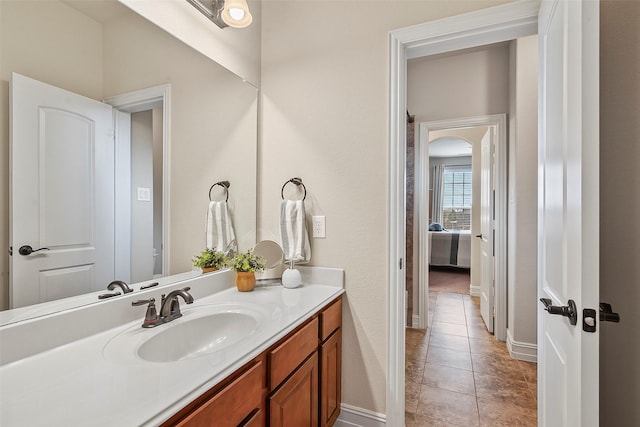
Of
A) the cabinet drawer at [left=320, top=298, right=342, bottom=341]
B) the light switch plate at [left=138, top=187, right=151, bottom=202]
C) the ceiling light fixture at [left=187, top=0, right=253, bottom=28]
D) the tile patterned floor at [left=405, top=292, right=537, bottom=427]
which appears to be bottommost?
the tile patterned floor at [left=405, top=292, right=537, bottom=427]

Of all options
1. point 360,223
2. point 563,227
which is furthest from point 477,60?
point 563,227

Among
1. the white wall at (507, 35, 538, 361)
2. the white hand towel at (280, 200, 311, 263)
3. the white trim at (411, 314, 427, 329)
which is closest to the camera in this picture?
the white hand towel at (280, 200, 311, 263)

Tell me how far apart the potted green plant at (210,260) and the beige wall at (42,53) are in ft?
2.44

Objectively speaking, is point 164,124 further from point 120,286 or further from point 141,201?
point 120,286

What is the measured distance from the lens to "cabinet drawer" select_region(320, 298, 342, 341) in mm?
1477

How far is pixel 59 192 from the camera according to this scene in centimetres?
97

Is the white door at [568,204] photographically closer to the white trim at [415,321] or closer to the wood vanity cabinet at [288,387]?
the wood vanity cabinet at [288,387]

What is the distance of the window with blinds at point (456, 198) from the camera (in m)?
8.45

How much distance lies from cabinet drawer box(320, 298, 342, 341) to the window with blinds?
775cm

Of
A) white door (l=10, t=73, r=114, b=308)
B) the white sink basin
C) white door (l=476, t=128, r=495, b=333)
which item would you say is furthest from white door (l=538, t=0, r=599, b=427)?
white door (l=476, t=128, r=495, b=333)

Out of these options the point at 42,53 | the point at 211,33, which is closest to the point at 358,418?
the point at 42,53

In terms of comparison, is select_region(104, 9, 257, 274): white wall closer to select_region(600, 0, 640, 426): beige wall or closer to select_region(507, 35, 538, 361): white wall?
select_region(600, 0, 640, 426): beige wall

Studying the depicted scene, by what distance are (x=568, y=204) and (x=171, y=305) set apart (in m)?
1.43

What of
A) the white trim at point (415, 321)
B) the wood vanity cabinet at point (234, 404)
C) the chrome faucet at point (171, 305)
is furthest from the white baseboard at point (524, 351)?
the chrome faucet at point (171, 305)
